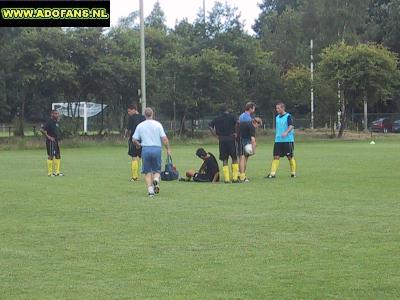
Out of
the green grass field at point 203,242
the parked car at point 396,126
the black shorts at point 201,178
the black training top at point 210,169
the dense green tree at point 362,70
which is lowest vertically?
the green grass field at point 203,242

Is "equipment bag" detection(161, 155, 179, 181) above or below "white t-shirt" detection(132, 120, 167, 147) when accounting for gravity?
below

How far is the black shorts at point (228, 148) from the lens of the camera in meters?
17.4

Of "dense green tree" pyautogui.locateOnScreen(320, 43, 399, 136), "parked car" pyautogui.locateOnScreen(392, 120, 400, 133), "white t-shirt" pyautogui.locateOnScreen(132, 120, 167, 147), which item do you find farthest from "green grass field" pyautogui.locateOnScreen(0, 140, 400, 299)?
"parked car" pyautogui.locateOnScreen(392, 120, 400, 133)

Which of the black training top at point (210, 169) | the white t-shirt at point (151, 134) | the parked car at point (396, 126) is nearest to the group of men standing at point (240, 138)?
the black training top at point (210, 169)

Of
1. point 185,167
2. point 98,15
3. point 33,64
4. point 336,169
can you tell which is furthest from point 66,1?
point 33,64

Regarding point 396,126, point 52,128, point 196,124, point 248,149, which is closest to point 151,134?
point 248,149

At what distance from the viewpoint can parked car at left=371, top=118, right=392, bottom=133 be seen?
60.7 metres

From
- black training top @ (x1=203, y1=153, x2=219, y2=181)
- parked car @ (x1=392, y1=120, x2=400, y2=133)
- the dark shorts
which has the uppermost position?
parked car @ (x1=392, y1=120, x2=400, y2=133)

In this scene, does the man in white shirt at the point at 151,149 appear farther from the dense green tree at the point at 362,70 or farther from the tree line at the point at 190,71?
the dense green tree at the point at 362,70

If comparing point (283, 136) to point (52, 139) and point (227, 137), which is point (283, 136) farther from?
point (52, 139)

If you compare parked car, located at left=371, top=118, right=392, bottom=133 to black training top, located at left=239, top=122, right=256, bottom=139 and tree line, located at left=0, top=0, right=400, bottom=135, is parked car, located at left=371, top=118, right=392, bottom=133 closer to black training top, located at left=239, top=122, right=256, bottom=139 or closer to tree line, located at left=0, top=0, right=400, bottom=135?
tree line, located at left=0, top=0, right=400, bottom=135

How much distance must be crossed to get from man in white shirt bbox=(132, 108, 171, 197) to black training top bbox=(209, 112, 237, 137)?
123 inches

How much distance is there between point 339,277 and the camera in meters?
6.80

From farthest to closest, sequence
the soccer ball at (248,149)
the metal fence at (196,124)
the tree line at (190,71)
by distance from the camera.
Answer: the metal fence at (196,124)
the tree line at (190,71)
the soccer ball at (248,149)
